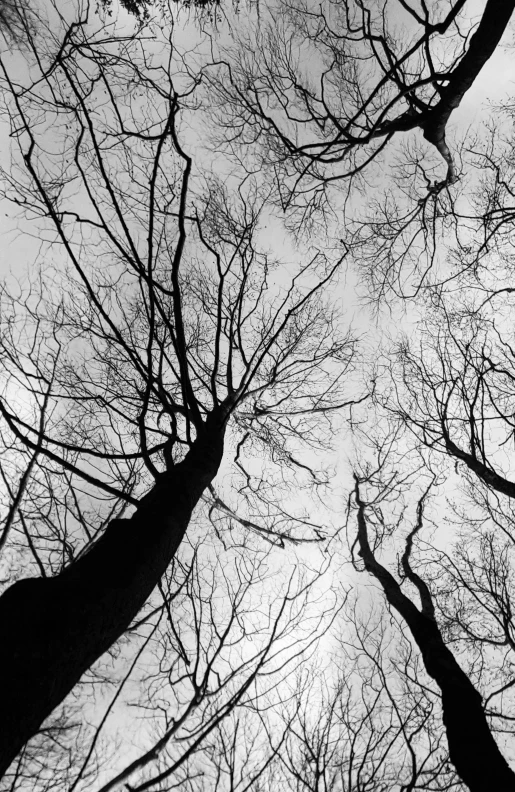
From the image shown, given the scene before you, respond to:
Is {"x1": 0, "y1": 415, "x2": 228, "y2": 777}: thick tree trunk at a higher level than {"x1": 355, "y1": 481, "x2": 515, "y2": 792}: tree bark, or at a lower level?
lower

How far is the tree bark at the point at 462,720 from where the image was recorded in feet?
9.09

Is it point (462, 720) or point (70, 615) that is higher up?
point (462, 720)

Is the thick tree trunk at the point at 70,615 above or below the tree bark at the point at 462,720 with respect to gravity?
below

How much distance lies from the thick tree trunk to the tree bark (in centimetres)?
293

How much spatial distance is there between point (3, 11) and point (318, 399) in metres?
5.53

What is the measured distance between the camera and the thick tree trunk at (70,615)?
946 millimetres

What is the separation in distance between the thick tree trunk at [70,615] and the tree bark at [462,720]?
9.61 feet

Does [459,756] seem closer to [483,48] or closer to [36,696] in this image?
[36,696]

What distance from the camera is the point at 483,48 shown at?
151 inches

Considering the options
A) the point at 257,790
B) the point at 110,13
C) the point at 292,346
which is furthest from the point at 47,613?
Result: the point at 257,790

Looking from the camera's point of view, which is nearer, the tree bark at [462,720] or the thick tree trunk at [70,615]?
the thick tree trunk at [70,615]

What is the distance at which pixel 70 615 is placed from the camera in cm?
114

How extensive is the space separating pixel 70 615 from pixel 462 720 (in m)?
3.63

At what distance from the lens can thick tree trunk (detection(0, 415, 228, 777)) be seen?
3.10 ft
